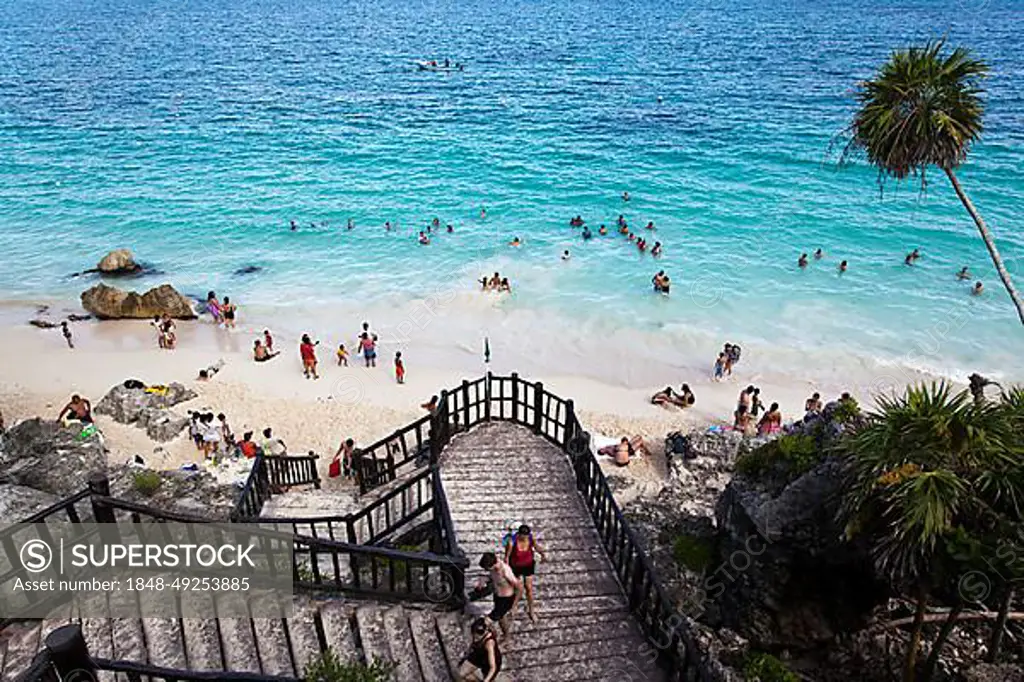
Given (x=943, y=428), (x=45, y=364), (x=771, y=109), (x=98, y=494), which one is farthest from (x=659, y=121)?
(x=98, y=494)

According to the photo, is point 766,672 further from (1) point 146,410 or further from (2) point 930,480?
(1) point 146,410

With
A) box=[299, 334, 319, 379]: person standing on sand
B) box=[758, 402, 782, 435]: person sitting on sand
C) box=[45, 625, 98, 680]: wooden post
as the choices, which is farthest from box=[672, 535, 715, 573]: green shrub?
box=[299, 334, 319, 379]: person standing on sand

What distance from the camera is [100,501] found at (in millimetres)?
8344

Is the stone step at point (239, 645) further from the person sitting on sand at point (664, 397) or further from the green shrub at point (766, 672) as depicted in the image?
the person sitting on sand at point (664, 397)

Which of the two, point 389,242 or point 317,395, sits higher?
point 389,242

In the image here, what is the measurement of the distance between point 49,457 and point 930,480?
2217 cm

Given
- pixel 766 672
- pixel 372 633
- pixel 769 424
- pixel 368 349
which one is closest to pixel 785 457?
pixel 766 672

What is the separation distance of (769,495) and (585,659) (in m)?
6.26

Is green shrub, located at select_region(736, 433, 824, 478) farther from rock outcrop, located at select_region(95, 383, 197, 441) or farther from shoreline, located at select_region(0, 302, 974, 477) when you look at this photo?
rock outcrop, located at select_region(95, 383, 197, 441)

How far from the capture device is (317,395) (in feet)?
88.0

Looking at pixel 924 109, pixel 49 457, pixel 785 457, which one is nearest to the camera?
pixel 924 109

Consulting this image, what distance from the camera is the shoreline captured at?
24469 mm

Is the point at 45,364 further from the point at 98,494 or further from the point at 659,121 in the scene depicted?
the point at 659,121

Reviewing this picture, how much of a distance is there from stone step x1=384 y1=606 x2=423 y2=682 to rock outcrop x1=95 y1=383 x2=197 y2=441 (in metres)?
17.1
